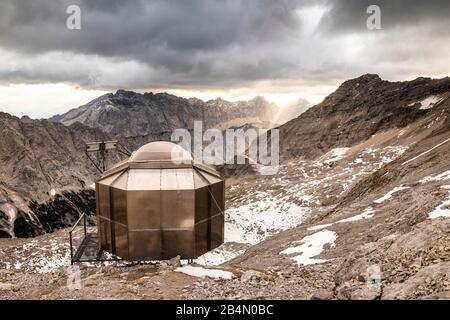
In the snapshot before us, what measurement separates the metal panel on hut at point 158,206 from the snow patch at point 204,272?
0.85m

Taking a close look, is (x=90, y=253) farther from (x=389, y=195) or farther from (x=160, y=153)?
(x=389, y=195)

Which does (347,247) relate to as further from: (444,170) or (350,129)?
(350,129)

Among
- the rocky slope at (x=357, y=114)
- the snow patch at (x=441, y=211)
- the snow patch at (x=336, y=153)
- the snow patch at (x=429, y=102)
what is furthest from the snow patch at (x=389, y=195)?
the snow patch at (x=429, y=102)

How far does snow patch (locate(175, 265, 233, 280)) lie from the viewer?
47.9ft

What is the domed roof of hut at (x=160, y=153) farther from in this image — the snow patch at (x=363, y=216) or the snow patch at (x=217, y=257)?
the snow patch at (x=217, y=257)

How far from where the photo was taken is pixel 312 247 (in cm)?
2172

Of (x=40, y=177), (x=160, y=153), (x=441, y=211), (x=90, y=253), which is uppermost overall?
(x=160, y=153)

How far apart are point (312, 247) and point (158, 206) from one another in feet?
33.8

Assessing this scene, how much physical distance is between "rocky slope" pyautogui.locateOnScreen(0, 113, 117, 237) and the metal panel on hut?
91881 millimetres

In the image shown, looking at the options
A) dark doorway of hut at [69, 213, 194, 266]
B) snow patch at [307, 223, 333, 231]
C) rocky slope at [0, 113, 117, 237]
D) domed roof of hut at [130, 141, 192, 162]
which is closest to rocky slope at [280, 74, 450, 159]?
snow patch at [307, 223, 333, 231]

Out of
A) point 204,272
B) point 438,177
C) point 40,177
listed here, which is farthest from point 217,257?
point 40,177

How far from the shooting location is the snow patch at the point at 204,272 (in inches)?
575

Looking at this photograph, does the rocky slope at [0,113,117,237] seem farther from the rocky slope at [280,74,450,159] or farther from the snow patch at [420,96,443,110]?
the snow patch at [420,96,443,110]
